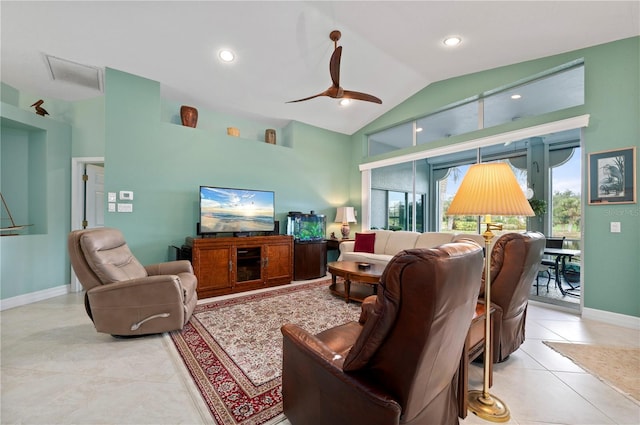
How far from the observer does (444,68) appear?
4.00 meters

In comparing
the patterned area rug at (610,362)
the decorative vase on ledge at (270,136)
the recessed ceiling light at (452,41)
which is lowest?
the patterned area rug at (610,362)

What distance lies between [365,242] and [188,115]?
375 cm

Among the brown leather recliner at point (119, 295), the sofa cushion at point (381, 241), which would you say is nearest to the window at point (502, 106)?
the sofa cushion at point (381, 241)

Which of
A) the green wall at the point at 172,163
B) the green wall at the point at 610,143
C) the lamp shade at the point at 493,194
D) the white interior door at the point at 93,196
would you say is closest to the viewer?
the lamp shade at the point at 493,194

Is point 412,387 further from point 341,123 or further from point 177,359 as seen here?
point 341,123

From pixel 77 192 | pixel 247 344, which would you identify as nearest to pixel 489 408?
pixel 247 344

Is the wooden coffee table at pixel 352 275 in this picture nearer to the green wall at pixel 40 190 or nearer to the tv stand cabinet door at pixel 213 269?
the tv stand cabinet door at pixel 213 269

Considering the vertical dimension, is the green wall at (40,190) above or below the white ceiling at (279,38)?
below

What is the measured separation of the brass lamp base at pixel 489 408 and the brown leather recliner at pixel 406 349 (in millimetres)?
538

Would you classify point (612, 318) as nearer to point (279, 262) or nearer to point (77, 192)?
point (279, 262)

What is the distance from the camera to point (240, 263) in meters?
3.98

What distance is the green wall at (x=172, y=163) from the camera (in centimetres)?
352

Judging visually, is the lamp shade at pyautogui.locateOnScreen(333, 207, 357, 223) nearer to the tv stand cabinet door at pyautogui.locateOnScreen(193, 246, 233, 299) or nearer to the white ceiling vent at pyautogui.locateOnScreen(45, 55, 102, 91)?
the tv stand cabinet door at pyautogui.locateOnScreen(193, 246, 233, 299)

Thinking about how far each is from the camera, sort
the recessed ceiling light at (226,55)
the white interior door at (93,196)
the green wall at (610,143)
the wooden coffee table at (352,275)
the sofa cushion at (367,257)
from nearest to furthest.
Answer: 1. the green wall at (610,143)
2. the wooden coffee table at (352,275)
3. the recessed ceiling light at (226,55)
4. the white interior door at (93,196)
5. the sofa cushion at (367,257)
